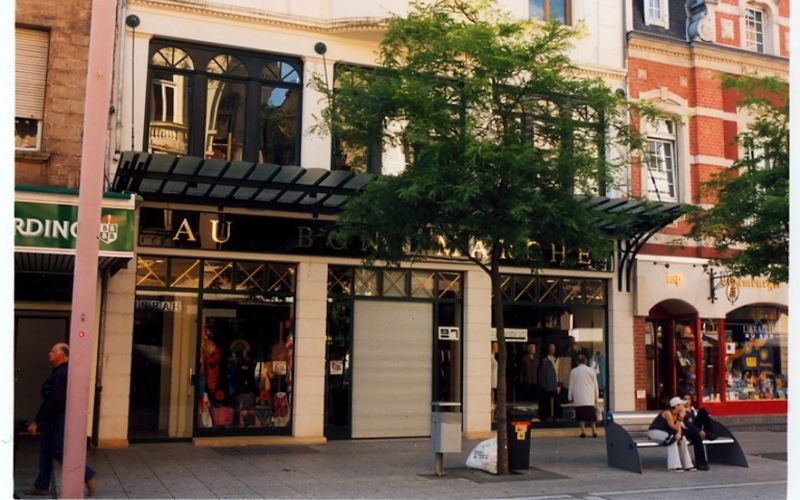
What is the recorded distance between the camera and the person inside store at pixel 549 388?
18.2 m

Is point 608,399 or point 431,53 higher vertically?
point 431,53

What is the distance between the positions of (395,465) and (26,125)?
799 centimetres

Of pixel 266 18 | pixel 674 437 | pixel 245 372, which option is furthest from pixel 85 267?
pixel 674 437

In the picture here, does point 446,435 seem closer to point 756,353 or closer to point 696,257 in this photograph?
point 696,257

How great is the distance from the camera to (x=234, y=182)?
14383mm

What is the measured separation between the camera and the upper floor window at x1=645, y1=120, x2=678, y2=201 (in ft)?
65.1

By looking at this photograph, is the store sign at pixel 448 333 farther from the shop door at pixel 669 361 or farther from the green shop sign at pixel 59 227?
the green shop sign at pixel 59 227

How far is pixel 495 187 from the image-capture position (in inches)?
476

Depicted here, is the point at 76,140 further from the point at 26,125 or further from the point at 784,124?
the point at 784,124

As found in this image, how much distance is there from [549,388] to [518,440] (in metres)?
5.45

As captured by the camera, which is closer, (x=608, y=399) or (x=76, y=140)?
(x=76, y=140)

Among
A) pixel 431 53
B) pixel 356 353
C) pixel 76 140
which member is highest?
pixel 431 53

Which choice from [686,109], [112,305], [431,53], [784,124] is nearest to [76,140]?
[112,305]

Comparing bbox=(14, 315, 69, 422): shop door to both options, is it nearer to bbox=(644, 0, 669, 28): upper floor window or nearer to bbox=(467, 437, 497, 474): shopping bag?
bbox=(467, 437, 497, 474): shopping bag
